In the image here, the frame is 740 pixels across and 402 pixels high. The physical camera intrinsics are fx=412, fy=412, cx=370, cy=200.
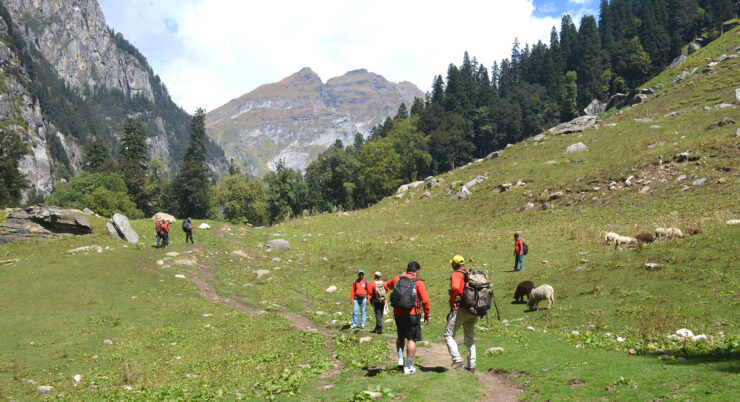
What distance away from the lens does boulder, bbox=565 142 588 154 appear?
188 ft

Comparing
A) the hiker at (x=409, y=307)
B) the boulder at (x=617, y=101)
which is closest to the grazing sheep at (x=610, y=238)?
the hiker at (x=409, y=307)

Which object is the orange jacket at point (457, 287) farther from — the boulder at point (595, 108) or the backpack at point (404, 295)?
the boulder at point (595, 108)

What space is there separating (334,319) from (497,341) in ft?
→ 30.1

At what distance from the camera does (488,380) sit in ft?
34.8

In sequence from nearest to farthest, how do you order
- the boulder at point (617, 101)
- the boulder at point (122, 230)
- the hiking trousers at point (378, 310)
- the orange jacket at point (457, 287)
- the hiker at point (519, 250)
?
1. the orange jacket at point (457, 287)
2. the hiking trousers at point (378, 310)
3. the hiker at point (519, 250)
4. the boulder at point (122, 230)
5. the boulder at point (617, 101)

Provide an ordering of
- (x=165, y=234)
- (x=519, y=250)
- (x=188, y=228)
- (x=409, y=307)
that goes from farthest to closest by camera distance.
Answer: (x=188, y=228) → (x=165, y=234) → (x=519, y=250) → (x=409, y=307)

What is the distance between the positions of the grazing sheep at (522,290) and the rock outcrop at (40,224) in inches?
1355

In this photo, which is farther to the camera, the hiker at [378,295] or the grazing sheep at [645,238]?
the grazing sheep at [645,238]

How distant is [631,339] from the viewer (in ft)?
41.4

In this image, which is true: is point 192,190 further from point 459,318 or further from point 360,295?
point 459,318

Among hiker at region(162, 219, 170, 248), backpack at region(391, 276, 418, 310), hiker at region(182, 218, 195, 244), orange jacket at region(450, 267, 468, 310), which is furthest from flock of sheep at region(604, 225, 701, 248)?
hiker at region(162, 219, 170, 248)

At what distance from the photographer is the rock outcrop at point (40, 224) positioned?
31.4 m

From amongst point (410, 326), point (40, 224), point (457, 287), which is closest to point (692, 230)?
point (457, 287)

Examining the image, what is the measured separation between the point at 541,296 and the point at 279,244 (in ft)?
89.9
